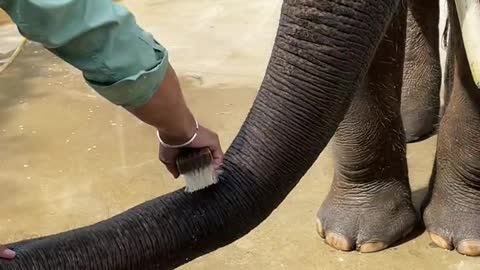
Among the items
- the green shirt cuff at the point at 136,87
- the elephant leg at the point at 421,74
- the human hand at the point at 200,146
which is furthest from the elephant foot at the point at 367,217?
the green shirt cuff at the point at 136,87

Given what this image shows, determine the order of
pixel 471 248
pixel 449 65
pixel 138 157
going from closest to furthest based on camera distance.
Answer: pixel 471 248 → pixel 449 65 → pixel 138 157

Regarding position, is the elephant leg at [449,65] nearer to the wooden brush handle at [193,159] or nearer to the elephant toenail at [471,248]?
the elephant toenail at [471,248]

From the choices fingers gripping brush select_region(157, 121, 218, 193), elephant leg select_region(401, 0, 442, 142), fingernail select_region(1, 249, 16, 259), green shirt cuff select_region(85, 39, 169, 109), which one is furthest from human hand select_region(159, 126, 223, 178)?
elephant leg select_region(401, 0, 442, 142)

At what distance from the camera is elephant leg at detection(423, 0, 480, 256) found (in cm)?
237

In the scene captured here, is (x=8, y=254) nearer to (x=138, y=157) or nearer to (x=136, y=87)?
(x=136, y=87)

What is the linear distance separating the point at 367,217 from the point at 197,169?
43.6 inches

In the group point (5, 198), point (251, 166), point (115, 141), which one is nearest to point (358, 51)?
point (251, 166)

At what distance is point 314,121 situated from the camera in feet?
4.53

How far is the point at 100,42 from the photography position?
52.0 inches

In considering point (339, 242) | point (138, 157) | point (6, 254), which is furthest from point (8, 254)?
point (138, 157)

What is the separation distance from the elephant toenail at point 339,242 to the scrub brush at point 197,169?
101 centimetres

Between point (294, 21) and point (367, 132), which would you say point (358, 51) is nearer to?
point (294, 21)

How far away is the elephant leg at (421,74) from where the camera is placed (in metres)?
3.02

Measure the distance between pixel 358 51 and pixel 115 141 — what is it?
1.80 m
